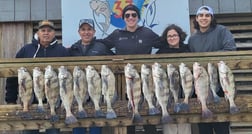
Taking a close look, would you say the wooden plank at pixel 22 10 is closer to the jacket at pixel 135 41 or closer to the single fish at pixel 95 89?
the jacket at pixel 135 41

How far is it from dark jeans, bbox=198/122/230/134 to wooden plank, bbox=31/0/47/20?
8.48 ft

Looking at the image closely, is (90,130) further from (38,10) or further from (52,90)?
(38,10)

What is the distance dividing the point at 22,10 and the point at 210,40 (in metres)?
2.63

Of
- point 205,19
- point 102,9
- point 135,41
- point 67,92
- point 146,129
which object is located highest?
point 102,9

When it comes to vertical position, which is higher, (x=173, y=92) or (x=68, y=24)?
(x=68, y=24)

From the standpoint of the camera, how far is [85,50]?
196 inches

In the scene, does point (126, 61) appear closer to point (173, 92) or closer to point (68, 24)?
point (173, 92)

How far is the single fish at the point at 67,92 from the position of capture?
4.37 m

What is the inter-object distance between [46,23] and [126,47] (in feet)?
2.98

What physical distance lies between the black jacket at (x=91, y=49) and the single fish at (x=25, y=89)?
2.43ft

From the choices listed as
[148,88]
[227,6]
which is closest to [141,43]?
[148,88]

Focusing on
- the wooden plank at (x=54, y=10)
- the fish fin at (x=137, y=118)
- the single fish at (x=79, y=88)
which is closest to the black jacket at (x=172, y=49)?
the fish fin at (x=137, y=118)

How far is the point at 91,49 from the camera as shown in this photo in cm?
498

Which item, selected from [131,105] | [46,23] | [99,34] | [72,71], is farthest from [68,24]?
[131,105]
